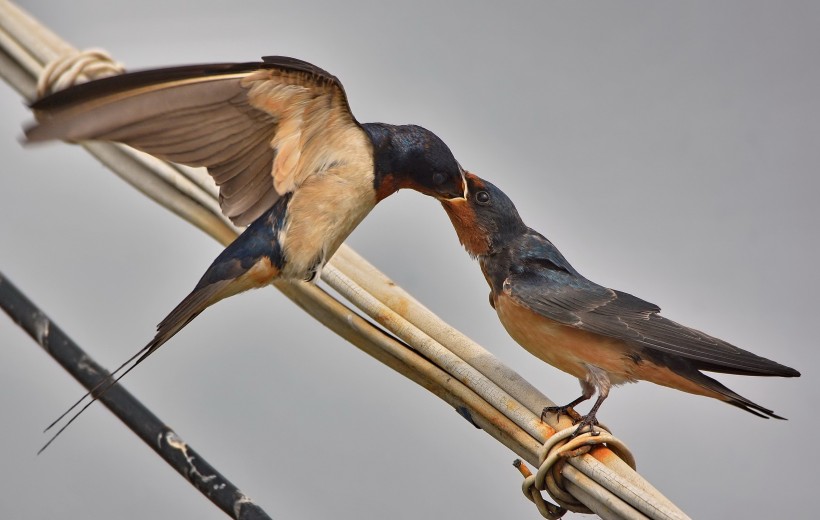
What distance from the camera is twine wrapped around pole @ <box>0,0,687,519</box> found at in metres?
1.15

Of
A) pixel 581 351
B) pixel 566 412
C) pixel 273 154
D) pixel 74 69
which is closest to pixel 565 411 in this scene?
pixel 566 412

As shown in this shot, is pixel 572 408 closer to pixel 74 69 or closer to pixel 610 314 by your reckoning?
pixel 610 314

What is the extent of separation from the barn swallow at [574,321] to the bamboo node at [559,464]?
11 centimetres

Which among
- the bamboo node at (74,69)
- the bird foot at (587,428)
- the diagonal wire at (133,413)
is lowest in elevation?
the diagonal wire at (133,413)

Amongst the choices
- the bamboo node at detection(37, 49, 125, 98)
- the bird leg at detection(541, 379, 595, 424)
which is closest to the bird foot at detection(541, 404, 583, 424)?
the bird leg at detection(541, 379, 595, 424)

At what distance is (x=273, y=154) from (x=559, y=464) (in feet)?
1.66

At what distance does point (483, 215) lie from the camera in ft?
5.05

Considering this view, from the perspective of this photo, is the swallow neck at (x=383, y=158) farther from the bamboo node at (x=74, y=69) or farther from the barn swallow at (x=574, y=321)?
the bamboo node at (x=74, y=69)

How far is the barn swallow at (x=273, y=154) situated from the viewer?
1.30 meters

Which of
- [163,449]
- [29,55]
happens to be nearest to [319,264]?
[163,449]

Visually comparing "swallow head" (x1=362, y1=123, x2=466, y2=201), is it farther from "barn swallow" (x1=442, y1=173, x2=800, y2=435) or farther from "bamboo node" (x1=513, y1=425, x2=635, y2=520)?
"bamboo node" (x1=513, y1=425, x2=635, y2=520)

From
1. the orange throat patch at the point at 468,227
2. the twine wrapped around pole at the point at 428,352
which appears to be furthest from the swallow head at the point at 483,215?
the twine wrapped around pole at the point at 428,352

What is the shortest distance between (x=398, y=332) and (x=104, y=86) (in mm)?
429

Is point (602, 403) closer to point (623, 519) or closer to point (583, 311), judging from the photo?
point (583, 311)
